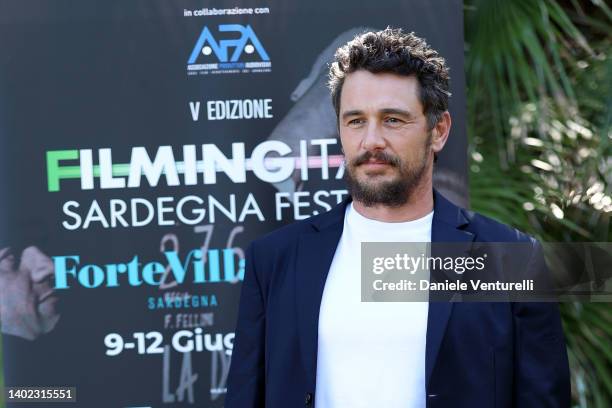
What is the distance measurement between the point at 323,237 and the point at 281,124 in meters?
0.80

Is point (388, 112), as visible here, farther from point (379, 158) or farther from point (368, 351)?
point (368, 351)

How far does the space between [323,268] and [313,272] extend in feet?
0.10

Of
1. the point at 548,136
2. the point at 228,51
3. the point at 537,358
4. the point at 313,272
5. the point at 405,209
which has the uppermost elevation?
the point at 228,51

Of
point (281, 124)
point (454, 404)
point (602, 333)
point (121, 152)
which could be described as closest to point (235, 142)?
point (281, 124)

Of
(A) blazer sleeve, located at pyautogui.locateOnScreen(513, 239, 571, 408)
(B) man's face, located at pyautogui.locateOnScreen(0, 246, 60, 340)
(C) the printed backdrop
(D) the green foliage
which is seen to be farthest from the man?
(D) the green foliage

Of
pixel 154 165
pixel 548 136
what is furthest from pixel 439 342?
pixel 548 136

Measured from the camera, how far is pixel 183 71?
114 inches

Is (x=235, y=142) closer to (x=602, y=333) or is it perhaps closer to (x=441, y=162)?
(x=441, y=162)

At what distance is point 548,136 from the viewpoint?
4137mm

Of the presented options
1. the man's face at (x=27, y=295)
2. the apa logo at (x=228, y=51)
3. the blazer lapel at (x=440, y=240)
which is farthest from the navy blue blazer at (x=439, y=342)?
the man's face at (x=27, y=295)

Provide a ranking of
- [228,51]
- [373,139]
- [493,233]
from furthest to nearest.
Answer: [228,51]
[493,233]
[373,139]

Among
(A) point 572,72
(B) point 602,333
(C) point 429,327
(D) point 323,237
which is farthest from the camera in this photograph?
(A) point 572,72

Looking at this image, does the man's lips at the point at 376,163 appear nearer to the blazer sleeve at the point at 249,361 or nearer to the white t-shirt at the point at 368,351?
the white t-shirt at the point at 368,351

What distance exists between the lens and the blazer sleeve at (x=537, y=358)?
206 cm
